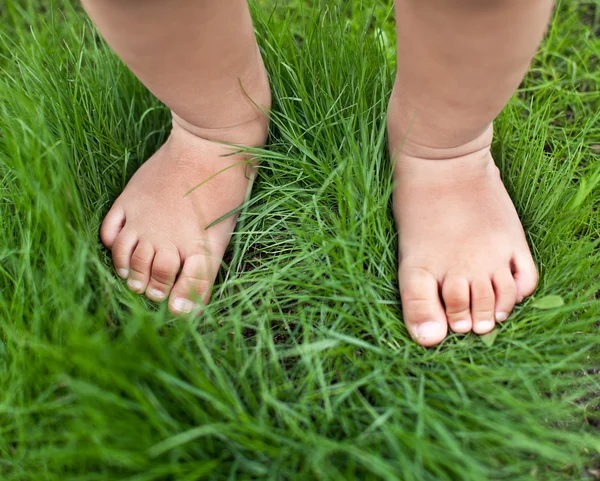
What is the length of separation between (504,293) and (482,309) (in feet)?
0.17

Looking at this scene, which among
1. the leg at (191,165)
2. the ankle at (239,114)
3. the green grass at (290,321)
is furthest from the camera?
the ankle at (239,114)

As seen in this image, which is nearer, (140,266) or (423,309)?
(423,309)

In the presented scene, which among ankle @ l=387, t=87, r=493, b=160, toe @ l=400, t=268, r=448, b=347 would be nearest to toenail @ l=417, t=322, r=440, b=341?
toe @ l=400, t=268, r=448, b=347

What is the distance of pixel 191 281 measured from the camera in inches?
38.6

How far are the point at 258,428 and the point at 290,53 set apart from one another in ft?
2.61

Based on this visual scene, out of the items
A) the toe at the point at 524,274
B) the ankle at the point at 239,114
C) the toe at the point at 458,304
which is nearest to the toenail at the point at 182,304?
the ankle at the point at 239,114

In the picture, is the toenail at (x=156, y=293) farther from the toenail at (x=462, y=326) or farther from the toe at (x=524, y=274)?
the toe at (x=524, y=274)

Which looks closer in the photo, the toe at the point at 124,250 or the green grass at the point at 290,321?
the green grass at the point at 290,321

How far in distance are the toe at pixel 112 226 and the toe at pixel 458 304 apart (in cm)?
63

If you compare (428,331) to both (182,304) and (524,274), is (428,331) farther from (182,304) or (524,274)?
(182,304)

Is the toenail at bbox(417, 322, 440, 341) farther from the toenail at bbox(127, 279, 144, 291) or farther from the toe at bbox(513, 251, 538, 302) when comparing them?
the toenail at bbox(127, 279, 144, 291)

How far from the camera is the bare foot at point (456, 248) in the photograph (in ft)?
3.01

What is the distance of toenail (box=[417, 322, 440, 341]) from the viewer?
90 cm

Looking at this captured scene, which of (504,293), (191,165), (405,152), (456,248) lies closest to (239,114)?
(191,165)
